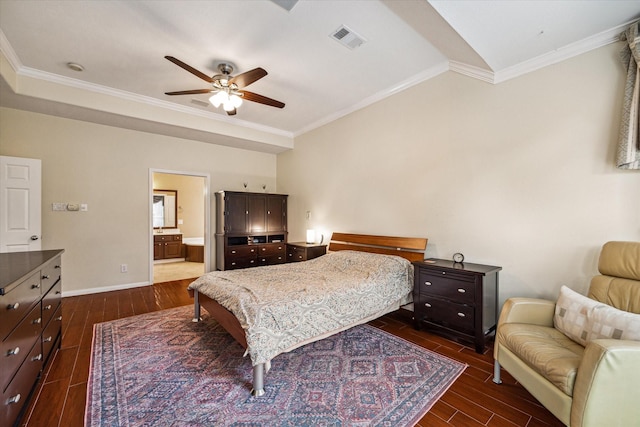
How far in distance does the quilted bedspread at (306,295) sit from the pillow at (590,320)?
1.48 meters

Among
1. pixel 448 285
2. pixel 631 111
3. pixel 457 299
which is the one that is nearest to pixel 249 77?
pixel 448 285

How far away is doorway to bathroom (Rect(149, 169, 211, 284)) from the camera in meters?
7.30

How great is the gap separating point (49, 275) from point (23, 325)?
79cm

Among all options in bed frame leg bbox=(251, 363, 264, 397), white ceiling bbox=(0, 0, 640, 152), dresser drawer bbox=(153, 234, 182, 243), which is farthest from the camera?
dresser drawer bbox=(153, 234, 182, 243)

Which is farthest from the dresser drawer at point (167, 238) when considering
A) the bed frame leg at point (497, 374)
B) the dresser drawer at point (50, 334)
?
the bed frame leg at point (497, 374)

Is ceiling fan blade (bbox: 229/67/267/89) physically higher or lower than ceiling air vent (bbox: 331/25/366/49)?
lower

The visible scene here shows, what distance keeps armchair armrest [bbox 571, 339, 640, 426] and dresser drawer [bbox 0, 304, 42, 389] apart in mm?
2998

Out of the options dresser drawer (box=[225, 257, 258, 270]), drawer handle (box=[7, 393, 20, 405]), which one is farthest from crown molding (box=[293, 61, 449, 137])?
drawer handle (box=[7, 393, 20, 405])

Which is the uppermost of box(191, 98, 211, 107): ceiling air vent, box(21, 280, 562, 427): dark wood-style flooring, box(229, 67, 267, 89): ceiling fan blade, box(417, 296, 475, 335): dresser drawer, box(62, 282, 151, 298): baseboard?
box(191, 98, 211, 107): ceiling air vent

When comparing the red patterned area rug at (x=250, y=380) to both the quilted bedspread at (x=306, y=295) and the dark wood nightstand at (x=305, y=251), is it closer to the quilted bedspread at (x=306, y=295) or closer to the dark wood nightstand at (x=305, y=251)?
the quilted bedspread at (x=306, y=295)

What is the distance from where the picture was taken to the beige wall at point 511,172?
2252 mm

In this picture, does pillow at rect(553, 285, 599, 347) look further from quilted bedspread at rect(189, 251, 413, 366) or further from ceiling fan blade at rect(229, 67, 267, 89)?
ceiling fan blade at rect(229, 67, 267, 89)

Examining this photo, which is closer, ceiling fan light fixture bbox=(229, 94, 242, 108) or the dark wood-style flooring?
the dark wood-style flooring

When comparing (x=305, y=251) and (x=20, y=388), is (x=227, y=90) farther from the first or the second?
(x=20, y=388)
